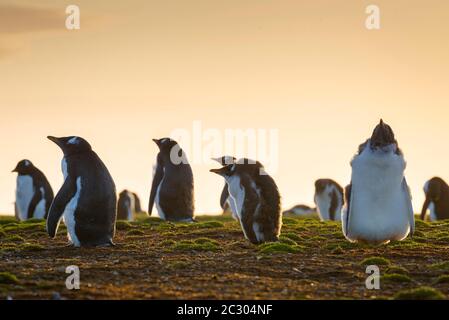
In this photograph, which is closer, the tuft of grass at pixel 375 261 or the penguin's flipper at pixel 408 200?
the tuft of grass at pixel 375 261

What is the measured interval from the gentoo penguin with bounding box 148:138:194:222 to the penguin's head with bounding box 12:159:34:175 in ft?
21.2

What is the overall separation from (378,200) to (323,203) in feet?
69.9

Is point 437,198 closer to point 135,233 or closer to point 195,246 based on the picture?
point 135,233

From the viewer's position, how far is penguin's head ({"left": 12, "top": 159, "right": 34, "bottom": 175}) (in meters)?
33.2

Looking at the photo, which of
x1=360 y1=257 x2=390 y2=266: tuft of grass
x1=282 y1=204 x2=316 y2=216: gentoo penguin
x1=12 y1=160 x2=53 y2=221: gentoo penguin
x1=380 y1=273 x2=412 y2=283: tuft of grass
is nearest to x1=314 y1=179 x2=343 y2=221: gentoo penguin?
x1=12 y1=160 x2=53 y2=221: gentoo penguin

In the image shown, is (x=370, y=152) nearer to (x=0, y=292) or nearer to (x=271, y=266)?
(x=271, y=266)

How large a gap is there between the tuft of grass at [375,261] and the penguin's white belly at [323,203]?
73.1 feet

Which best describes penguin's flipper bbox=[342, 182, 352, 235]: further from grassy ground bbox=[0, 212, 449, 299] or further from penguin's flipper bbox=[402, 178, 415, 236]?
penguin's flipper bbox=[402, 178, 415, 236]

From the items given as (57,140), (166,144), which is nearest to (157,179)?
(166,144)

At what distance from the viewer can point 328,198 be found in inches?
1513

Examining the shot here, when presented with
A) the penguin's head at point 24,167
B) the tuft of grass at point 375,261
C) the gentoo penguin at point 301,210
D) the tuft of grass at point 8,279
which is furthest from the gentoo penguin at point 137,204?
the tuft of grass at point 8,279

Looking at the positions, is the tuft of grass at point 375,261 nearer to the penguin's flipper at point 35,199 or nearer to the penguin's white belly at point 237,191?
the penguin's white belly at point 237,191

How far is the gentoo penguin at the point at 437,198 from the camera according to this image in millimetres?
34312
